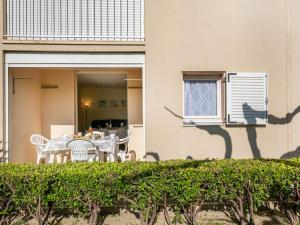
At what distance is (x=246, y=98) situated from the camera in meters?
5.35

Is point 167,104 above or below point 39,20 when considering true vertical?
below

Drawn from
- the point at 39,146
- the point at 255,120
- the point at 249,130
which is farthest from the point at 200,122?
the point at 39,146

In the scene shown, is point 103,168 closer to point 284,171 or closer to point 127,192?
point 127,192

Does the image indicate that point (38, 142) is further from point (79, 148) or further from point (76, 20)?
point (76, 20)

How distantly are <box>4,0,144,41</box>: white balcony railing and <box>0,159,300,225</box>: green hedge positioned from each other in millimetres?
3255

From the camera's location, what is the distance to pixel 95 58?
5.32 metres

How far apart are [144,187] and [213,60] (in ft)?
11.2

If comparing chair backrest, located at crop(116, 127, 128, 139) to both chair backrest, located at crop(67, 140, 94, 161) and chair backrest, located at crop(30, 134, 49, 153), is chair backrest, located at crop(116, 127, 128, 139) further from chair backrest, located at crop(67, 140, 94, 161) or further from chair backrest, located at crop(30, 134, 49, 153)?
chair backrest, located at crop(67, 140, 94, 161)

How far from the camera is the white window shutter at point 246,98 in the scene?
5.29 metres

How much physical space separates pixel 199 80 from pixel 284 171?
2782 mm

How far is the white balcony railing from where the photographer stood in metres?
5.36

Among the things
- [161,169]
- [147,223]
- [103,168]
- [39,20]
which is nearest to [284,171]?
[161,169]

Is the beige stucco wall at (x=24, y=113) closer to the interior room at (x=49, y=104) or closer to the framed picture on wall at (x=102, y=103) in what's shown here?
the interior room at (x=49, y=104)

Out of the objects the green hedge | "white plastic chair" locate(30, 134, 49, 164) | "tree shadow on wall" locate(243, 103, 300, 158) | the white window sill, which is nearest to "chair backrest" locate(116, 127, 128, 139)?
"white plastic chair" locate(30, 134, 49, 164)
